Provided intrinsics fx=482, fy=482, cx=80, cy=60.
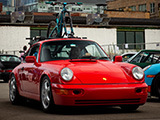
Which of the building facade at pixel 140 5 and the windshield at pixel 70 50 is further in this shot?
the building facade at pixel 140 5

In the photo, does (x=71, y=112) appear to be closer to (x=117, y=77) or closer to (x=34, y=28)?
(x=117, y=77)

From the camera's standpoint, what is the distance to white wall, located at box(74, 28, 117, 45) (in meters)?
52.2

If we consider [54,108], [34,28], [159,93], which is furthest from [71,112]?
[34,28]

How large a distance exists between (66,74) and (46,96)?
682mm

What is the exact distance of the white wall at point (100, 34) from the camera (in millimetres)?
52231

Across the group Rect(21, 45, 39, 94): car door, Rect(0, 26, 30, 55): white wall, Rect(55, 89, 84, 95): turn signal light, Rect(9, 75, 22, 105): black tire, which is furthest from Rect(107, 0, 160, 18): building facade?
Rect(55, 89, 84, 95): turn signal light

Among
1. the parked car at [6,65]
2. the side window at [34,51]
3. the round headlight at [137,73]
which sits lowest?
the parked car at [6,65]

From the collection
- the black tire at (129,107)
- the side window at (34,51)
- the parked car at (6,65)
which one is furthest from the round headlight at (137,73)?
the parked car at (6,65)

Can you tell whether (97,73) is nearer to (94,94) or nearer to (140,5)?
(94,94)

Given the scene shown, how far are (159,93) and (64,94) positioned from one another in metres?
3.78

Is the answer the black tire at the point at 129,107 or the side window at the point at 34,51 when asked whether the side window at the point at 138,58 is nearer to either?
the side window at the point at 34,51

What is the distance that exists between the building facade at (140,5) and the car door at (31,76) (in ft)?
246

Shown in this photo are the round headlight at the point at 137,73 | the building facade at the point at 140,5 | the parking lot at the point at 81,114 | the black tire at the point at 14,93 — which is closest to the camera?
the parking lot at the point at 81,114

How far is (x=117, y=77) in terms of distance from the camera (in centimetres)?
837
